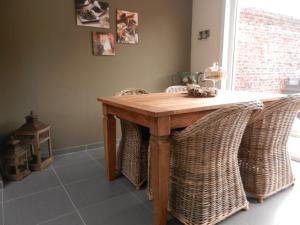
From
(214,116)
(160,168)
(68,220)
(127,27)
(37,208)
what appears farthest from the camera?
(127,27)

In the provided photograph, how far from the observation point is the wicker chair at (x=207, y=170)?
1.33 metres

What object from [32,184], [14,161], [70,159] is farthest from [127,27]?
[32,184]

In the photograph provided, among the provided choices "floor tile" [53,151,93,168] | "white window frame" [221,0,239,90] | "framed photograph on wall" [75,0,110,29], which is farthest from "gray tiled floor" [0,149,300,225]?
"framed photograph on wall" [75,0,110,29]

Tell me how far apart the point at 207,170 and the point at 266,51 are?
2284mm

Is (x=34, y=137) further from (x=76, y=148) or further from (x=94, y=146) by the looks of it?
(x=94, y=146)

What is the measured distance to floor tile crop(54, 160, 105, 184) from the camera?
216cm

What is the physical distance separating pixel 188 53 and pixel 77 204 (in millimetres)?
2787

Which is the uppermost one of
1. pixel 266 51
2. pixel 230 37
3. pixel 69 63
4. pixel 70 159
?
pixel 230 37

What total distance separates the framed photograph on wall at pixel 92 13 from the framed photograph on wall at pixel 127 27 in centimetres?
17

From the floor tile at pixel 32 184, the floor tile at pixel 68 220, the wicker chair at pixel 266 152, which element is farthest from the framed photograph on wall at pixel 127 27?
the floor tile at pixel 68 220

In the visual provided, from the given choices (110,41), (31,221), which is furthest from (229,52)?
(31,221)

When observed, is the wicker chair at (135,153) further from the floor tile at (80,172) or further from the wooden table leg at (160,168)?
the wooden table leg at (160,168)

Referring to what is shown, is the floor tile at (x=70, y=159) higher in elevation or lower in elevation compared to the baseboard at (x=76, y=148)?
lower

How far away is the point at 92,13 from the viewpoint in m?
2.66
